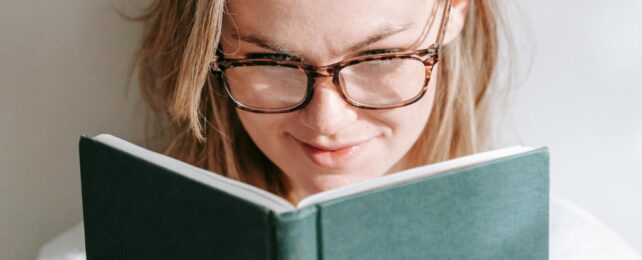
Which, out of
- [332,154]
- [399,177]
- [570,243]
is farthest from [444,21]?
[570,243]

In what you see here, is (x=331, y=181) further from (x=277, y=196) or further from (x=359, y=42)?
(x=277, y=196)

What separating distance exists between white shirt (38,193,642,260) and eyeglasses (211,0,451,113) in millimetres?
482

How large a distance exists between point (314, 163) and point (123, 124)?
571 millimetres

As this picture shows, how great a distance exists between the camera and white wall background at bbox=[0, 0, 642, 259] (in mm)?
1667

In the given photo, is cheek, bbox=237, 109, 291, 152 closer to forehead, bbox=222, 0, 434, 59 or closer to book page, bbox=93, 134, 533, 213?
forehead, bbox=222, 0, 434, 59

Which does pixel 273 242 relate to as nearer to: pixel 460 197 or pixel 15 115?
pixel 460 197

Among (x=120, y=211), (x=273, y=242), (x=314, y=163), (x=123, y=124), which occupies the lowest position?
(x=273, y=242)

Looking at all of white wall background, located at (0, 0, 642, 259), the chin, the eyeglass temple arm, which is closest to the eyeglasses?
the eyeglass temple arm

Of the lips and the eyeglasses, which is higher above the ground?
the eyeglasses

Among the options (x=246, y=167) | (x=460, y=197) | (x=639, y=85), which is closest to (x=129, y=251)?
(x=460, y=197)

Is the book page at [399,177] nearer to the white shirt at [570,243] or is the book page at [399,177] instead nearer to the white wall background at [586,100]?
the white shirt at [570,243]

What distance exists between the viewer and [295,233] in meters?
0.90

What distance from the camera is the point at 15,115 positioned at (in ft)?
5.56

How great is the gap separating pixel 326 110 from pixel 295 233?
378 mm
